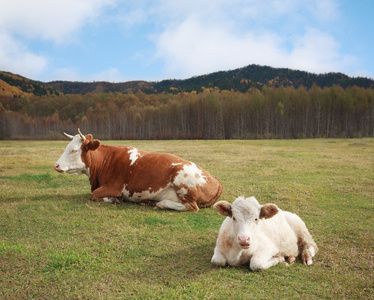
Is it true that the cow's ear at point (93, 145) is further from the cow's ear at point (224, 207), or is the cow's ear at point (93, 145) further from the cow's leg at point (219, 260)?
the cow's leg at point (219, 260)

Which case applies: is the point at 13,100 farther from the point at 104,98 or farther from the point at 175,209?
the point at 175,209

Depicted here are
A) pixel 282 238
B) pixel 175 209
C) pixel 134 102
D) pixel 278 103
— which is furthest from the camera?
pixel 134 102

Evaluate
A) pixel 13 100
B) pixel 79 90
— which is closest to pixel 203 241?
pixel 13 100

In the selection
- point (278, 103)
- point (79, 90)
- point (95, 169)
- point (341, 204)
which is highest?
point (79, 90)

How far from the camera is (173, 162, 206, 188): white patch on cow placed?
6.85 metres

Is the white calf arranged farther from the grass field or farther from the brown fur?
the brown fur

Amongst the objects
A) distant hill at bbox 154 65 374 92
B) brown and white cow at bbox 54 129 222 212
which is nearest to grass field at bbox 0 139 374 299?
brown and white cow at bbox 54 129 222 212

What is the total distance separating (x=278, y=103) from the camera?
168 ft

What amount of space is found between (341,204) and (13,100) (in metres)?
115

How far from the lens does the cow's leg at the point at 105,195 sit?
7303mm

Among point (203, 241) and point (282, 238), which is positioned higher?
point (282, 238)

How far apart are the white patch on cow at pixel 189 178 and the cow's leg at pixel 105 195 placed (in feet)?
4.97

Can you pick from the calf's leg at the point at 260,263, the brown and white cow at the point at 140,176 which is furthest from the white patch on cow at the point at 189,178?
the calf's leg at the point at 260,263

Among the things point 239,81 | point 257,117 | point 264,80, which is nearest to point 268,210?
point 257,117
